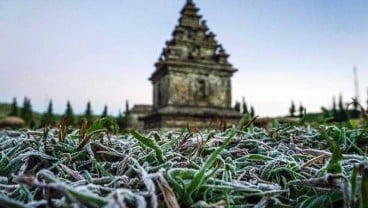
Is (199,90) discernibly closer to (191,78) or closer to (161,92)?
(191,78)

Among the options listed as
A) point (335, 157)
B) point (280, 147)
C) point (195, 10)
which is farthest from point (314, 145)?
point (195, 10)

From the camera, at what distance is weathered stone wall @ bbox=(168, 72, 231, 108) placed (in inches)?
526

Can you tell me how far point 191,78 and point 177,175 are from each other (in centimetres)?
1323

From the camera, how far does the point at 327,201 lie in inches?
17.0

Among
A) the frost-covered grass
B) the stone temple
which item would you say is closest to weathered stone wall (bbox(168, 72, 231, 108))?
the stone temple

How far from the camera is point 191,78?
13633 millimetres

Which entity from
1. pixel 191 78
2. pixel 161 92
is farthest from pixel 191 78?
pixel 161 92

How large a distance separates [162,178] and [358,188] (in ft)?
0.69

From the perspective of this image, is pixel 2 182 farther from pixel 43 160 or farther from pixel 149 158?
pixel 149 158

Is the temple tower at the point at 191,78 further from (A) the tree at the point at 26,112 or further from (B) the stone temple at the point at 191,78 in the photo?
(A) the tree at the point at 26,112

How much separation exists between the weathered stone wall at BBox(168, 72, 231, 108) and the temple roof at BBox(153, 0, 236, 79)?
1.59 feet

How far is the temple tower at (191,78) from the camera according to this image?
12.9 meters

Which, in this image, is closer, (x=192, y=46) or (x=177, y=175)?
(x=177, y=175)

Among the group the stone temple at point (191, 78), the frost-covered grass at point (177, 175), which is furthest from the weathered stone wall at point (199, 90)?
the frost-covered grass at point (177, 175)
